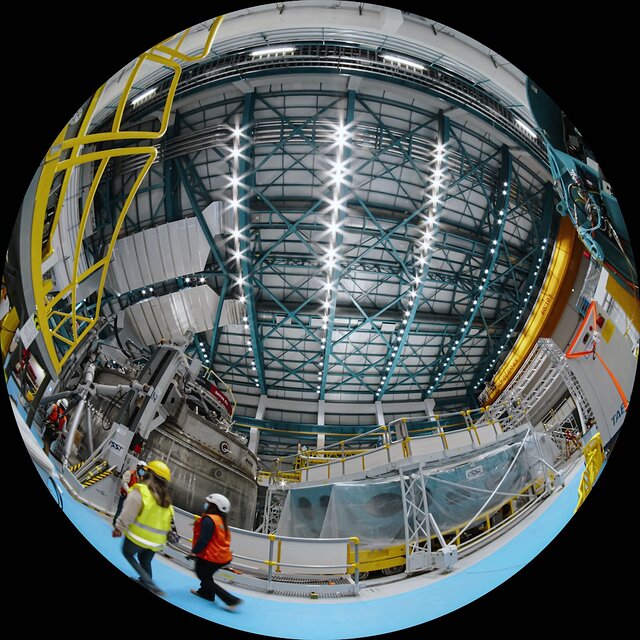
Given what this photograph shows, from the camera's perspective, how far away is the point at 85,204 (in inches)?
162

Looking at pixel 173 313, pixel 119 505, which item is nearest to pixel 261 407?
pixel 173 313

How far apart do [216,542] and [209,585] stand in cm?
51

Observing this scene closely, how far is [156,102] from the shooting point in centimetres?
418

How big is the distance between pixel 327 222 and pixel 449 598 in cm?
371

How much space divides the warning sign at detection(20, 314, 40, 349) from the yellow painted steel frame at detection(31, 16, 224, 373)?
0.27ft

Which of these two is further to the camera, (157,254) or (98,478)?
(157,254)

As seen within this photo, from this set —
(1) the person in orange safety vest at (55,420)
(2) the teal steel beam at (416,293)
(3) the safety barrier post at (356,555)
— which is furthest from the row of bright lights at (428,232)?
(1) the person in orange safety vest at (55,420)

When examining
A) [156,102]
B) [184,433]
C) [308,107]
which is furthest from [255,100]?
[184,433]

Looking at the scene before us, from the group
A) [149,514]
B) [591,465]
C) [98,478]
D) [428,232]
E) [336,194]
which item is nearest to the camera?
[149,514]

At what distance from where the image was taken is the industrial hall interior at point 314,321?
404cm

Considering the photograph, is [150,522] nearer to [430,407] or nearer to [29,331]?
[29,331]

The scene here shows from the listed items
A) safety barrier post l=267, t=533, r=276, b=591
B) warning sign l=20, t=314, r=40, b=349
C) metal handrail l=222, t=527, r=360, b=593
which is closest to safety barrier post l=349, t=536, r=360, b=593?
metal handrail l=222, t=527, r=360, b=593

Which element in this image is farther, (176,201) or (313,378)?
(313,378)

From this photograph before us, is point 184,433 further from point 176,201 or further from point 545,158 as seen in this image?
point 545,158
